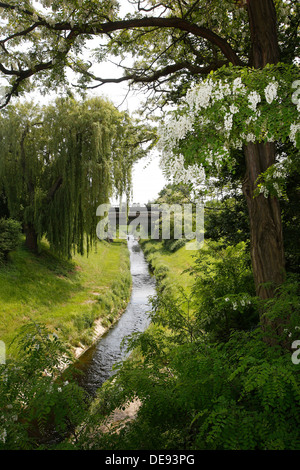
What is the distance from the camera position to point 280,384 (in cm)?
229

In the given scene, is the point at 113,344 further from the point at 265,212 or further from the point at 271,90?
the point at 271,90

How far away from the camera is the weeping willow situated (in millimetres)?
12750

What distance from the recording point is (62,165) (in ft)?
42.2

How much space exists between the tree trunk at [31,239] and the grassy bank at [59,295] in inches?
17.7

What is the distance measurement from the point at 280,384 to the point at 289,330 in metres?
1.27

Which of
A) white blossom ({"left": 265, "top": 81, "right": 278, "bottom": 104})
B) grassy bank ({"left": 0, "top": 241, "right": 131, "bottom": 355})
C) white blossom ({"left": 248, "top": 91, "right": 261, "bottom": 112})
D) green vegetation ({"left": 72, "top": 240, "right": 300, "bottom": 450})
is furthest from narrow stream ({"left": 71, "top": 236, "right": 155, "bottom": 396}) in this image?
white blossom ({"left": 265, "top": 81, "right": 278, "bottom": 104})

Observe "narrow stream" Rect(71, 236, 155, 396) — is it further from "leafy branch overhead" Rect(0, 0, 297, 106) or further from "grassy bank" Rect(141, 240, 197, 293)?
"leafy branch overhead" Rect(0, 0, 297, 106)

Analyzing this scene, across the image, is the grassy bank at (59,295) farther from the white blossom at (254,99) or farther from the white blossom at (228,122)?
the white blossom at (254,99)

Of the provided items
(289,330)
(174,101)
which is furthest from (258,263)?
(174,101)

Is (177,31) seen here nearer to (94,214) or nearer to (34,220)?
(94,214)

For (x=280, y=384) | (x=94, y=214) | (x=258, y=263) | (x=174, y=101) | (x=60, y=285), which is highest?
(x=174, y=101)

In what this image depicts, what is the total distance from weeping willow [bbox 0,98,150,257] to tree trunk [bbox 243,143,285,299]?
27.3 feet

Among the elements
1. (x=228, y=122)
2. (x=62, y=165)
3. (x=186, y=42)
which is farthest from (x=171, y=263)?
(x=228, y=122)

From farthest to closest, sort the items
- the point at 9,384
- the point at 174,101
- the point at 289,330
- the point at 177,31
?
the point at 174,101 < the point at 177,31 < the point at 289,330 < the point at 9,384
